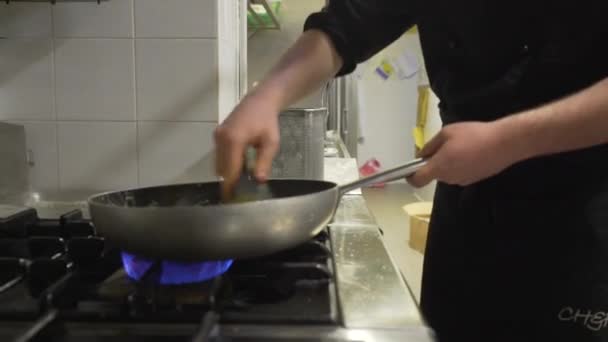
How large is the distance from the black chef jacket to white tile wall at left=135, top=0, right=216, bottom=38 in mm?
252

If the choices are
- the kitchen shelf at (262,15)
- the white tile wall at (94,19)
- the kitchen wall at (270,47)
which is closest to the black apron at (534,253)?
the white tile wall at (94,19)

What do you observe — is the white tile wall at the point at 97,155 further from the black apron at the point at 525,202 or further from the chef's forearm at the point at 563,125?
the chef's forearm at the point at 563,125

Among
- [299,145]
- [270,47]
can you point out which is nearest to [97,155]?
[299,145]

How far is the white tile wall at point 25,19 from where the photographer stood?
893mm

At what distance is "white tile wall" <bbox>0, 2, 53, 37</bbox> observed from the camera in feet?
2.93

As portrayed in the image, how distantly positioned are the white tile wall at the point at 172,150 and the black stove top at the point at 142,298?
36cm

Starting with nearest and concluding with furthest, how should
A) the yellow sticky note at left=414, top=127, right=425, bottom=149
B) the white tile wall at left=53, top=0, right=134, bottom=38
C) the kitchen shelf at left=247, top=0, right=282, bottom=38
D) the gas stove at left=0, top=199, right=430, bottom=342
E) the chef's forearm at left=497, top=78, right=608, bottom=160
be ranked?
the gas stove at left=0, top=199, right=430, bottom=342
the chef's forearm at left=497, top=78, right=608, bottom=160
the white tile wall at left=53, top=0, right=134, bottom=38
the kitchen shelf at left=247, top=0, right=282, bottom=38
the yellow sticky note at left=414, top=127, right=425, bottom=149

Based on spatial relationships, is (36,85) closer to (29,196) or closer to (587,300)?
(29,196)

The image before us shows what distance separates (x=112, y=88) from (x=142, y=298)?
0.59m

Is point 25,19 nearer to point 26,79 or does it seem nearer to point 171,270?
point 26,79

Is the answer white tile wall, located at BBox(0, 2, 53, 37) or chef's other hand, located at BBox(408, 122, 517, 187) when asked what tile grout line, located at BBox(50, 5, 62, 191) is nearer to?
white tile wall, located at BBox(0, 2, 53, 37)

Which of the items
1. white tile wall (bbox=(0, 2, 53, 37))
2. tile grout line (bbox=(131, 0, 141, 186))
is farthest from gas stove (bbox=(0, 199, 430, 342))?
white tile wall (bbox=(0, 2, 53, 37))

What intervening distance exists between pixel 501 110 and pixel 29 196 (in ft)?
2.71

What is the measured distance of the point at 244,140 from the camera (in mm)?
542
